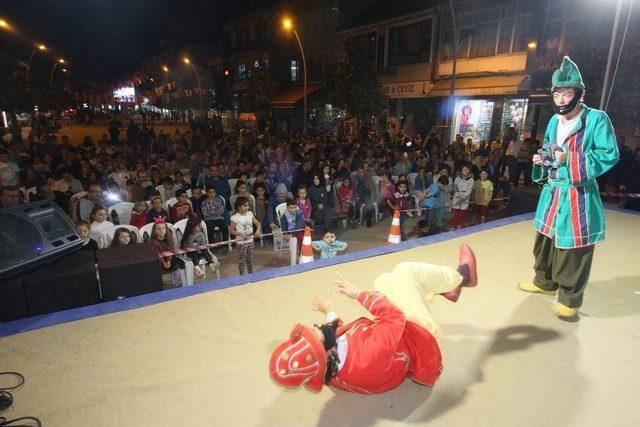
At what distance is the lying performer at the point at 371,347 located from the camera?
175 centimetres

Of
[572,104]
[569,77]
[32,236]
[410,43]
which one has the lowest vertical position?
[32,236]

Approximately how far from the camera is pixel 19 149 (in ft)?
36.2

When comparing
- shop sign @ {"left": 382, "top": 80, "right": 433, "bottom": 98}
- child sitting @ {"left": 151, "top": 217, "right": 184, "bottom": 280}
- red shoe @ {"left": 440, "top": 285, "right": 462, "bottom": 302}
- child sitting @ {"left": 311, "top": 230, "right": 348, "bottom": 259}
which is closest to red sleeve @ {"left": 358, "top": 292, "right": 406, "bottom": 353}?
red shoe @ {"left": 440, "top": 285, "right": 462, "bottom": 302}

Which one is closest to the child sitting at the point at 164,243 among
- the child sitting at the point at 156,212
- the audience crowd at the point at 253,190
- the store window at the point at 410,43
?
the audience crowd at the point at 253,190

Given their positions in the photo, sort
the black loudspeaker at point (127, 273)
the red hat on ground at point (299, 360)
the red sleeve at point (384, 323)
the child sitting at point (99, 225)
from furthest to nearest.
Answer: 1. the child sitting at point (99, 225)
2. the black loudspeaker at point (127, 273)
3. the red sleeve at point (384, 323)
4. the red hat on ground at point (299, 360)

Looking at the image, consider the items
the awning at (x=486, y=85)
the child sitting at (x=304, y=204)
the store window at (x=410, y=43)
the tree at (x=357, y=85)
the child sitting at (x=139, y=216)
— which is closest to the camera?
the child sitting at (x=139, y=216)

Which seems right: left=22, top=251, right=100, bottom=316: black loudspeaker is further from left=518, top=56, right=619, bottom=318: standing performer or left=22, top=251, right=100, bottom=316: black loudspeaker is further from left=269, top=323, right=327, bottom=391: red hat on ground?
left=518, top=56, right=619, bottom=318: standing performer

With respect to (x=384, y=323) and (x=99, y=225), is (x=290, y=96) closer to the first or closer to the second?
(x=99, y=225)

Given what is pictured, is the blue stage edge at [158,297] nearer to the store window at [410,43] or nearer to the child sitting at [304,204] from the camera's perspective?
the child sitting at [304,204]

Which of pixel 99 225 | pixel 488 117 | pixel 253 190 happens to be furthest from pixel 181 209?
pixel 488 117

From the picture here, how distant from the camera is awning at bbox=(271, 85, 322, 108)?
24.2 m

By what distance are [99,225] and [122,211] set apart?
124cm

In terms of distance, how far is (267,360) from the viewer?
8.63 ft

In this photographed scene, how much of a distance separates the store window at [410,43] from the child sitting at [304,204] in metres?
14.7
